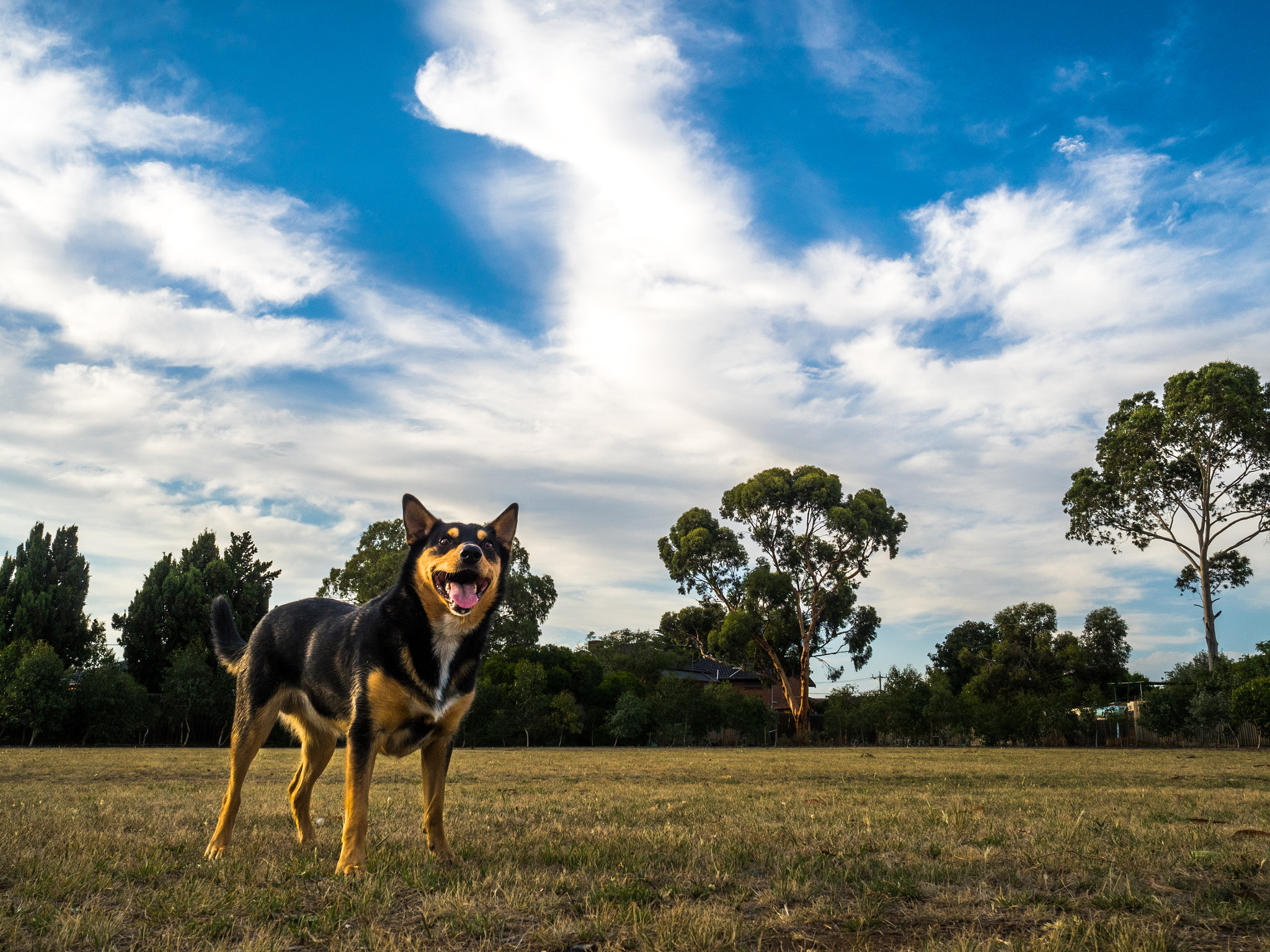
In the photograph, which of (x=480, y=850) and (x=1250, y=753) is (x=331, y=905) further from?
(x=1250, y=753)

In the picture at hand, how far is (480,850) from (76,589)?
150 feet

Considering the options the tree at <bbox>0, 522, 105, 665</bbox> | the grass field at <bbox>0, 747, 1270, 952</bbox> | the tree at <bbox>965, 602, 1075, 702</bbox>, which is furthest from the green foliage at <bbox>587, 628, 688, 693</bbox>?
the grass field at <bbox>0, 747, 1270, 952</bbox>

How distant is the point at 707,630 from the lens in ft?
179

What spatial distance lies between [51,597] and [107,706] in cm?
916

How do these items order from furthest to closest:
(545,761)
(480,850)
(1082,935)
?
(545,761), (480,850), (1082,935)

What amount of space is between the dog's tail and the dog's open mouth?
230 cm

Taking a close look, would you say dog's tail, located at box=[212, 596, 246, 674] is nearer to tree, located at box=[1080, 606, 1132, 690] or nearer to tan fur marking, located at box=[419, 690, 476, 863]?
tan fur marking, located at box=[419, 690, 476, 863]

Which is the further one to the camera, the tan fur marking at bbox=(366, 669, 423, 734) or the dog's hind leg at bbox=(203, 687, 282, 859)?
the dog's hind leg at bbox=(203, 687, 282, 859)

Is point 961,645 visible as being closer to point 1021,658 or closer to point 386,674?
point 1021,658

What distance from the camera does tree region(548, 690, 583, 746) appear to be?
128ft

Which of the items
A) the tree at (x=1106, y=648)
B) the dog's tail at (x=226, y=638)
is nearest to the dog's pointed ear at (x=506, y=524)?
the dog's tail at (x=226, y=638)

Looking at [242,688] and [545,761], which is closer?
[242,688]

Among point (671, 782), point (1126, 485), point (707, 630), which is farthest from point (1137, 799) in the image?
point (707, 630)

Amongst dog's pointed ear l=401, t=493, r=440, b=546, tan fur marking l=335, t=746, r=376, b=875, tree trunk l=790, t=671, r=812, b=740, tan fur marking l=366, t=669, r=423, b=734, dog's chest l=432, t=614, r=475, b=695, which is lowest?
tree trunk l=790, t=671, r=812, b=740
